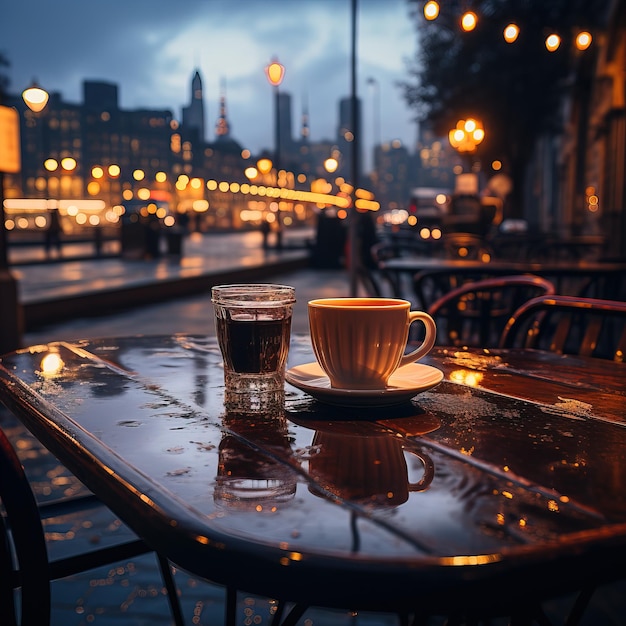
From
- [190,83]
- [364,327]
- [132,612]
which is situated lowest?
[132,612]

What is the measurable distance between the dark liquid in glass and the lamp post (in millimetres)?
5274

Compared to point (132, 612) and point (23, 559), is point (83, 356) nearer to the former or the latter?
point (23, 559)

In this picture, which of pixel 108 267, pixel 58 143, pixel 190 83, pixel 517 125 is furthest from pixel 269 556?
pixel 58 143

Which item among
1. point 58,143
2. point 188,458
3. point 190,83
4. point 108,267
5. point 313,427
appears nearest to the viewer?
point 188,458

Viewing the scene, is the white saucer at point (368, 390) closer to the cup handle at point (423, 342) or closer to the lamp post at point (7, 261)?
the cup handle at point (423, 342)

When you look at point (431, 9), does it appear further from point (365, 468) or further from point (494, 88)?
point (494, 88)

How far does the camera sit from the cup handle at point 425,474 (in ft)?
2.63

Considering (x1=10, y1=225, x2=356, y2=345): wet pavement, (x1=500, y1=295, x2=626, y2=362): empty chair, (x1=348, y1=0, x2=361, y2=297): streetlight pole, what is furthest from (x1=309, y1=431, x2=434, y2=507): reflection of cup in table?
(x1=348, y1=0, x2=361, y2=297): streetlight pole

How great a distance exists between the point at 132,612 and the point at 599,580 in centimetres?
187

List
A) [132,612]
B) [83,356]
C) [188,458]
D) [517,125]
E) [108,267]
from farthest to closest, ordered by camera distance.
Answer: [517,125] < [108,267] < [132,612] < [83,356] < [188,458]

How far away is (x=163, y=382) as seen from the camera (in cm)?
135

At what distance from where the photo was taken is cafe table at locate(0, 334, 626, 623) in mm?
617

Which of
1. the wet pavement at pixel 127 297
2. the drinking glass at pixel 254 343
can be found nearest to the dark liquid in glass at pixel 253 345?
the drinking glass at pixel 254 343

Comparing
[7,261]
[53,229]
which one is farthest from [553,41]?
[53,229]
